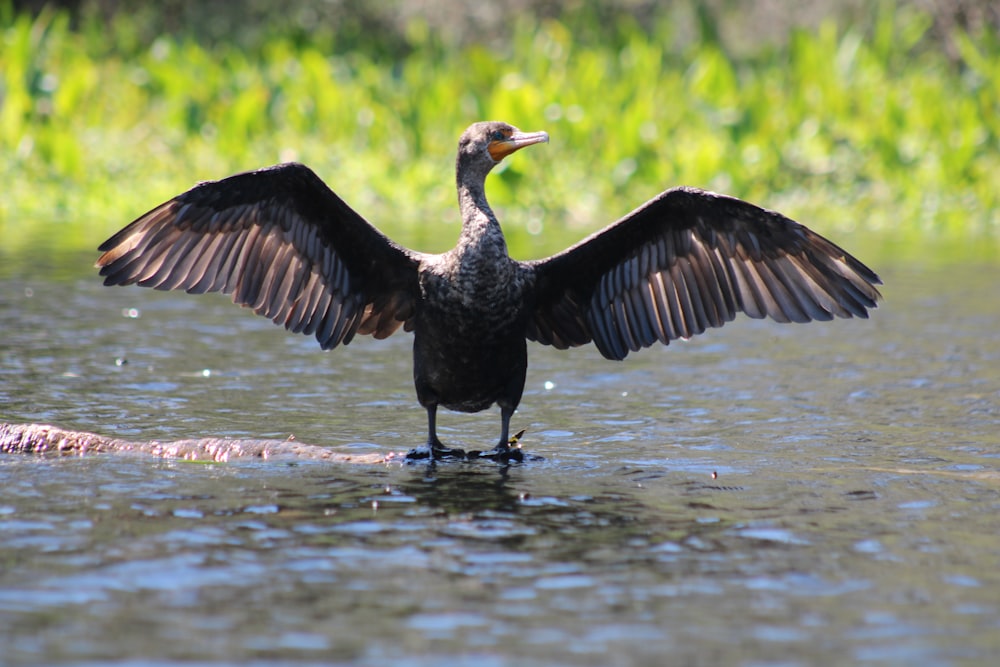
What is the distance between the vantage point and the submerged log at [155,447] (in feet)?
21.8

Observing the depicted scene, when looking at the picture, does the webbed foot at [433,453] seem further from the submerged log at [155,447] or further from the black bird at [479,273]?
the submerged log at [155,447]

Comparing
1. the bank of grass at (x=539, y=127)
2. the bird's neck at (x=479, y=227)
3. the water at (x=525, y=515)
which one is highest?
the bank of grass at (x=539, y=127)

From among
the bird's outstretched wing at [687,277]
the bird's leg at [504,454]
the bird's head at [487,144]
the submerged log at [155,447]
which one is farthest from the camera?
the bird's head at [487,144]

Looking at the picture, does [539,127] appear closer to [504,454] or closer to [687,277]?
[687,277]

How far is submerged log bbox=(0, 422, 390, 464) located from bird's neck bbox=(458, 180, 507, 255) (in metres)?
1.08

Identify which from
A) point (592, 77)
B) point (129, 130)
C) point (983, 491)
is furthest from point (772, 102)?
point (983, 491)

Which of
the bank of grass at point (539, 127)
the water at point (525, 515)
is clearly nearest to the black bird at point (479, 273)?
the water at point (525, 515)

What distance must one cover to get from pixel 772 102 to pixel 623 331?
1202 centimetres

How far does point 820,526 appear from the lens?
227 inches

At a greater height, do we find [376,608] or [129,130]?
[129,130]

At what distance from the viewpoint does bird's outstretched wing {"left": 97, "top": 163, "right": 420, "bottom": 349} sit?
704cm

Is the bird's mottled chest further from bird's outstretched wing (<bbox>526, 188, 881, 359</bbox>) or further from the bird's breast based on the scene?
bird's outstretched wing (<bbox>526, 188, 881, 359</bbox>)

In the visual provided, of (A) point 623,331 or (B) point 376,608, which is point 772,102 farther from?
(B) point 376,608

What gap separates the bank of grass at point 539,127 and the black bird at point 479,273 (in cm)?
681
